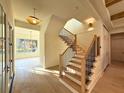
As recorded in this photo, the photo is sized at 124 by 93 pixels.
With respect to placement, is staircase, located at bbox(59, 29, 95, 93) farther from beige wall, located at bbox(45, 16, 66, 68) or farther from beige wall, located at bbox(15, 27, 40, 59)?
beige wall, located at bbox(15, 27, 40, 59)

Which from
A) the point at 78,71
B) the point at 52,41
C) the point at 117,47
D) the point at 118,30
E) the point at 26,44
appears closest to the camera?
the point at 78,71

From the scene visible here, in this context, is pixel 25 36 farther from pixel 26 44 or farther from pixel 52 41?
pixel 52 41

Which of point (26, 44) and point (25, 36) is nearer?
point (25, 36)

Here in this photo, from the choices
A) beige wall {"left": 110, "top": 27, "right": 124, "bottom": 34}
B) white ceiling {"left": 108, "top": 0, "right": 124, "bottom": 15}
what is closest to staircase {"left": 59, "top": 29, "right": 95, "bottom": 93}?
white ceiling {"left": 108, "top": 0, "right": 124, "bottom": 15}

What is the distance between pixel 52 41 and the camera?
7.08 meters

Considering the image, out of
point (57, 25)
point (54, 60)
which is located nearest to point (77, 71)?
point (54, 60)

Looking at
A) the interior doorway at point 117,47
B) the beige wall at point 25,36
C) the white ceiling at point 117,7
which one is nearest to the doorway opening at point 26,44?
the beige wall at point 25,36

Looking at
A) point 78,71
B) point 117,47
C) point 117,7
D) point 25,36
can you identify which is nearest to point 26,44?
point 25,36

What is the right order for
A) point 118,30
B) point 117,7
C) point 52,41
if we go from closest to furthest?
point 117,7
point 52,41
point 118,30

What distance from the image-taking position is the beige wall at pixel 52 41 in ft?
21.7

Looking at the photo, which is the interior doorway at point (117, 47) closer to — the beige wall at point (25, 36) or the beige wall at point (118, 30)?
the beige wall at point (118, 30)

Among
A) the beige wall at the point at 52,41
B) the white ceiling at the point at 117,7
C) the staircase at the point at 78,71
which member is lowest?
the staircase at the point at 78,71

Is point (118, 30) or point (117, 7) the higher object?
point (117, 7)

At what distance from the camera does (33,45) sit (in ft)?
43.3
